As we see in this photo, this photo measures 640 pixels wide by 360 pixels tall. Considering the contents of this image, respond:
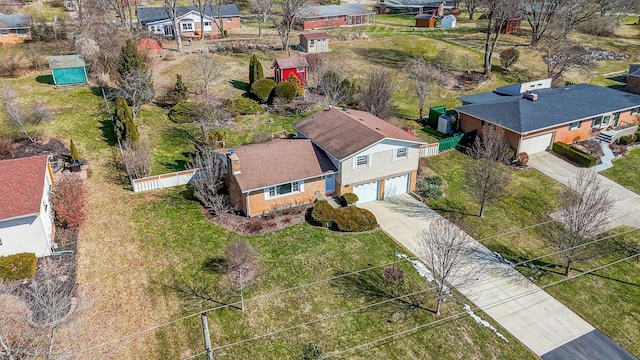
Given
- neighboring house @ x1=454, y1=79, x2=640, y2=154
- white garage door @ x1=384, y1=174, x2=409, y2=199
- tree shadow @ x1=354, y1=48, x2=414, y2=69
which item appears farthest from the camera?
tree shadow @ x1=354, y1=48, x2=414, y2=69

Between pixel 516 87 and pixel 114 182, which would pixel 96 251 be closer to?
pixel 114 182

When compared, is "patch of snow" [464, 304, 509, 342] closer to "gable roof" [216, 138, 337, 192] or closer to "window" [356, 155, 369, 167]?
"window" [356, 155, 369, 167]

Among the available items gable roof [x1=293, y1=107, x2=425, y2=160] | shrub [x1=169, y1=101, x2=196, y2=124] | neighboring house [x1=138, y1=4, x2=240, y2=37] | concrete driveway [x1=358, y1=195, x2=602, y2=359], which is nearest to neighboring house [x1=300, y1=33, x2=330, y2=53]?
neighboring house [x1=138, y1=4, x2=240, y2=37]

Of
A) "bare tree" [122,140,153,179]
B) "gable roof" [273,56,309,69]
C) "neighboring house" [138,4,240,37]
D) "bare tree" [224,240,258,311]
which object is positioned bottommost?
"bare tree" [224,240,258,311]

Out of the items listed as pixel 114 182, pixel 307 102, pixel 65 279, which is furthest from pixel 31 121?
pixel 307 102

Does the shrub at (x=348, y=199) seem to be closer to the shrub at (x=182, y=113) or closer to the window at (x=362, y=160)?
the window at (x=362, y=160)

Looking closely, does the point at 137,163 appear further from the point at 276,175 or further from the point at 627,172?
the point at 627,172

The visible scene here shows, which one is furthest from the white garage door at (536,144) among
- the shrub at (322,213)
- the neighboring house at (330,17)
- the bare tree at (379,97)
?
the neighboring house at (330,17)
